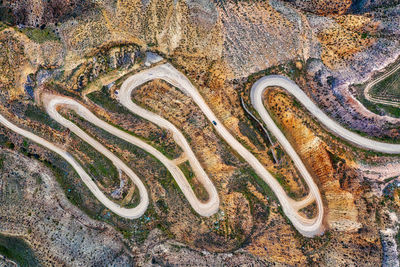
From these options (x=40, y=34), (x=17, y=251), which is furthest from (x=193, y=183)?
(x=40, y=34)

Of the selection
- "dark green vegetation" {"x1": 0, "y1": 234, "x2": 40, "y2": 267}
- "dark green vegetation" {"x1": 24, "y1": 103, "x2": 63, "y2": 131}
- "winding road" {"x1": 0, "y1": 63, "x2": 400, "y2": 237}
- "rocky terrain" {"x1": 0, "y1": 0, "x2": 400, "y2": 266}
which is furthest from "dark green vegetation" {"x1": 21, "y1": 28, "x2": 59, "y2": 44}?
"dark green vegetation" {"x1": 0, "y1": 234, "x2": 40, "y2": 267}

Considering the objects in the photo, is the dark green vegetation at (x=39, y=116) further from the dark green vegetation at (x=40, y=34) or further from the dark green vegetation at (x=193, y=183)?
the dark green vegetation at (x=193, y=183)

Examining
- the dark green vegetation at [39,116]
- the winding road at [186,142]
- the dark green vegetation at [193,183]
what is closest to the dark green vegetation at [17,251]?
the winding road at [186,142]

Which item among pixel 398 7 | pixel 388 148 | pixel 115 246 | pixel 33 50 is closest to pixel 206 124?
pixel 115 246

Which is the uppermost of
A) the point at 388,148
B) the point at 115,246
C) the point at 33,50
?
the point at 33,50

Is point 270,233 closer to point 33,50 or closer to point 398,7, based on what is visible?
point 398,7

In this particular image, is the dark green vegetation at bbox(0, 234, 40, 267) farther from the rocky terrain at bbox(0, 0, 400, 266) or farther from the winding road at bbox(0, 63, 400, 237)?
the winding road at bbox(0, 63, 400, 237)

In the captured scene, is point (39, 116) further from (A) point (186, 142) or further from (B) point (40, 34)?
(A) point (186, 142)
